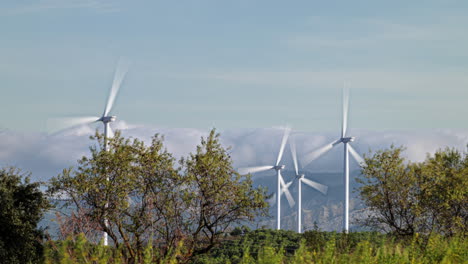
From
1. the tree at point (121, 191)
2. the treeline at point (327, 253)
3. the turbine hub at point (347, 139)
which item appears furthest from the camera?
the turbine hub at point (347, 139)

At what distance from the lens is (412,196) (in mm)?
41000

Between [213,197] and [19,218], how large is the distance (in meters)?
12.5

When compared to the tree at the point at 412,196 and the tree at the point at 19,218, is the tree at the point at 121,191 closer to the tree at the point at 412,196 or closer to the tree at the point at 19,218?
the tree at the point at 19,218

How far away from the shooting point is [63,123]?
167ft

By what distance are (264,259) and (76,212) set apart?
2206cm

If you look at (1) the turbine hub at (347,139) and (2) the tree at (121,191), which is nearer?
(2) the tree at (121,191)

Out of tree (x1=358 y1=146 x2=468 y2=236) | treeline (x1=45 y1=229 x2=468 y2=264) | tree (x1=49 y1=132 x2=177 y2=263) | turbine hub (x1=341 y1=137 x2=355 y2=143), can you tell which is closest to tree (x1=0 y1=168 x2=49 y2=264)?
tree (x1=49 y1=132 x2=177 y2=263)

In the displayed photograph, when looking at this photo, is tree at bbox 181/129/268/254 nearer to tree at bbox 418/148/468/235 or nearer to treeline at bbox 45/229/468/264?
treeline at bbox 45/229/468/264

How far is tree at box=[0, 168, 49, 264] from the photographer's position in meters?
38.1

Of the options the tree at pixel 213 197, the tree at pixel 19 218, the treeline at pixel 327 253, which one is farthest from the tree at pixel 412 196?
the tree at pixel 19 218

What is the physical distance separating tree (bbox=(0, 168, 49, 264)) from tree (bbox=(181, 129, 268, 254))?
10484 millimetres

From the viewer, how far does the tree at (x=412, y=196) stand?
4047 cm

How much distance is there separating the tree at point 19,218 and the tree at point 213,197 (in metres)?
10.5

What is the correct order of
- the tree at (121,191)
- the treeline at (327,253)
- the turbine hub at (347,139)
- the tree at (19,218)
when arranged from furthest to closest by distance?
the turbine hub at (347,139) < the tree at (19,218) < the tree at (121,191) < the treeline at (327,253)
